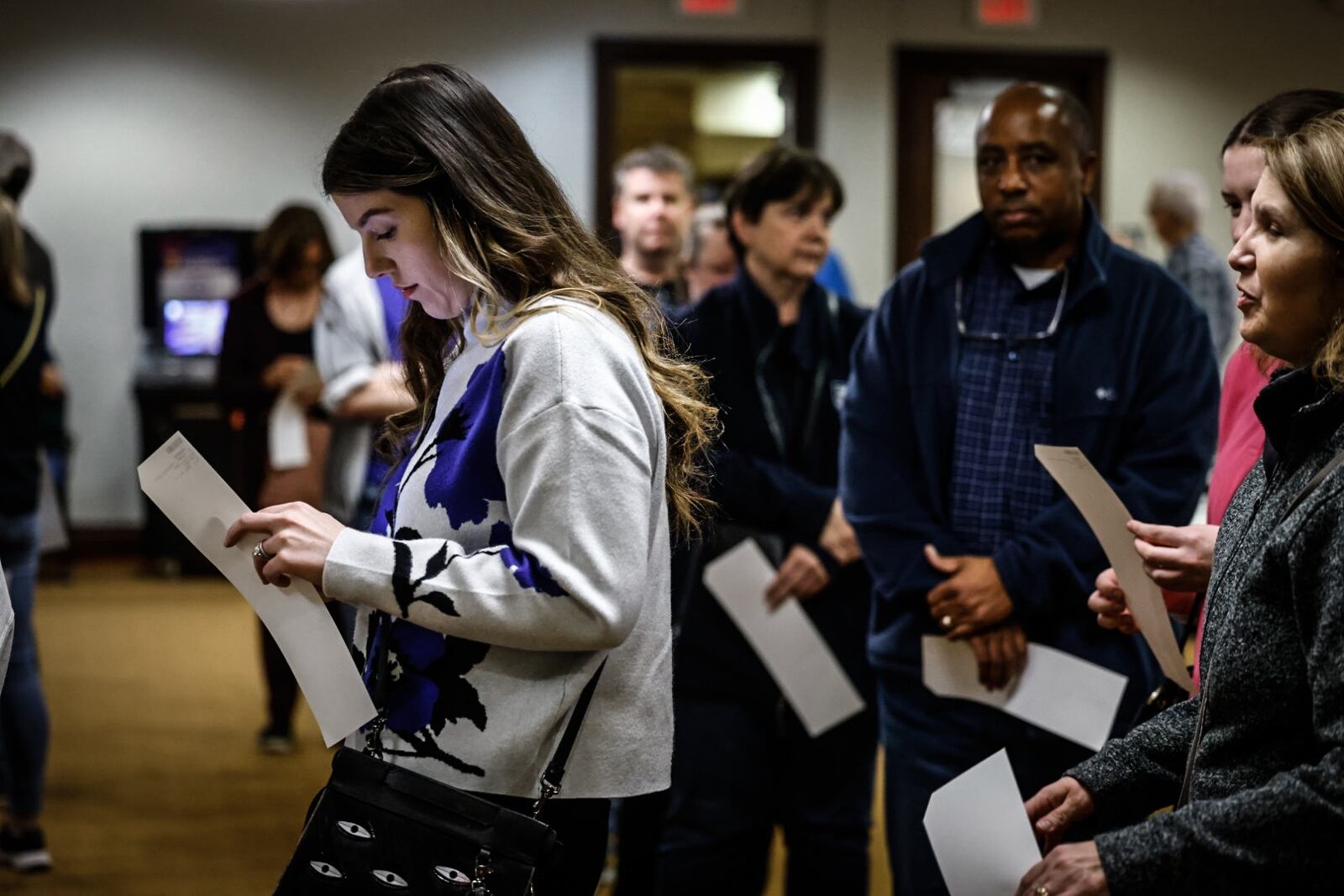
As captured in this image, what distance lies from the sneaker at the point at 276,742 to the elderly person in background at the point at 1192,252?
341 cm

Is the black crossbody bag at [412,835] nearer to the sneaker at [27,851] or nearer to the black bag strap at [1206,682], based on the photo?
the black bag strap at [1206,682]

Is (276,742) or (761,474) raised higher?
(761,474)

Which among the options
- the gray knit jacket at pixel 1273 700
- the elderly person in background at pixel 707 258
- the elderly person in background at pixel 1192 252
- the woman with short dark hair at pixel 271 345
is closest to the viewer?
the gray knit jacket at pixel 1273 700

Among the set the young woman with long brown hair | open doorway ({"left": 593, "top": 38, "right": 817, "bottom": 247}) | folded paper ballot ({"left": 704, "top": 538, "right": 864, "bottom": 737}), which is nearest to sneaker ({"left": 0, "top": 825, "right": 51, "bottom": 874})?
the young woman with long brown hair

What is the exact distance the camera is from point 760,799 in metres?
2.70

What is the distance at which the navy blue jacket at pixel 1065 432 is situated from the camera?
2223 millimetres

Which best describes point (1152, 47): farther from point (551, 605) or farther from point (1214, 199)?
point (551, 605)

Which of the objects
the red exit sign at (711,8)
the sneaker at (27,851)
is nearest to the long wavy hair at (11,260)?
the sneaker at (27,851)

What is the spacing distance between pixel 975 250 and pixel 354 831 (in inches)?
56.6

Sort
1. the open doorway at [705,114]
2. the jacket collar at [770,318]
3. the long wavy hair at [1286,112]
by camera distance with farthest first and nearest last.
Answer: the open doorway at [705,114] < the jacket collar at [770,318] < the long wavy hair at [1286,112]

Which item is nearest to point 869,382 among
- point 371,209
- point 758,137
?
point 371,209

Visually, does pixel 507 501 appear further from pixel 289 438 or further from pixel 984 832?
pixel 289 438

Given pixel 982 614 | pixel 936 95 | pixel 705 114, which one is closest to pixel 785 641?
pixel 982 614

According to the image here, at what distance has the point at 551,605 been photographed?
52.5 inches
